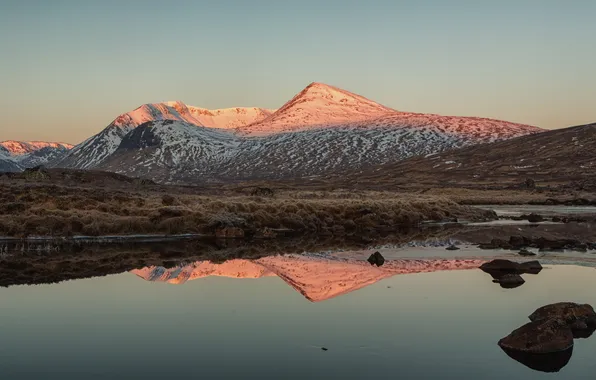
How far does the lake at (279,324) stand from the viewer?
16234 mm

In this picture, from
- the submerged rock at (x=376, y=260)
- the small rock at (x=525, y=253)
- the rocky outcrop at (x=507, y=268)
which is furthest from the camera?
the small rock at (x=525, y=253)

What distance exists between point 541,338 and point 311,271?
53.5ft

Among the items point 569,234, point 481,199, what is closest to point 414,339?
point 569,234

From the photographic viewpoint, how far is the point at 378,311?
23.1 metres

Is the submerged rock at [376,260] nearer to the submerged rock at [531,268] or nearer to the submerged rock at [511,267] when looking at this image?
the submerged rock at [511,267]

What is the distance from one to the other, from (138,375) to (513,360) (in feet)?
32.6

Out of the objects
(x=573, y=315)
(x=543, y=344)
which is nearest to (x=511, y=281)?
(x=573, y=315)

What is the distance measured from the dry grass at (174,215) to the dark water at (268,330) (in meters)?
19.0

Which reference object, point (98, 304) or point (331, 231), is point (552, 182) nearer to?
point (331, 231)

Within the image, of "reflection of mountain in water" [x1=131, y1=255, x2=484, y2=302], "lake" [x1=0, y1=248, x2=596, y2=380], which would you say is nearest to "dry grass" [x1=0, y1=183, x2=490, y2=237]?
"reflection of mountain in water" [x1=131, y1=255, x2=484, y2=302]

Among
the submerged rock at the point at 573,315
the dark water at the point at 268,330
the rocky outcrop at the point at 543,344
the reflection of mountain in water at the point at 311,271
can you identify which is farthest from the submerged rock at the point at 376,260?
the rocky outcrop at the point at 543,344

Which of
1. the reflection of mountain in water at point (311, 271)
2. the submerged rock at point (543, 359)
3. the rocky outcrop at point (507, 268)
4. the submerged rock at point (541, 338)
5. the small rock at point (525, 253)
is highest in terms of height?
the submerged rock at point (541, 338)

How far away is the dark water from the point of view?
1614 centimetres

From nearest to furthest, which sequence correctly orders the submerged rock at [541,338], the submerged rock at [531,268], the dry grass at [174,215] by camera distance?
the submerged rock at [541,338]
the submerged rock at [531,268]
the dry grass at [174,215]
